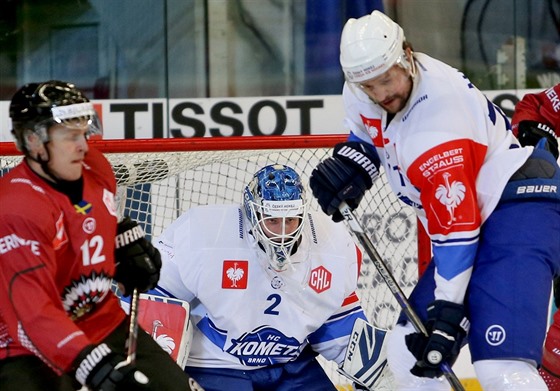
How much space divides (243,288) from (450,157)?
33.0 inches

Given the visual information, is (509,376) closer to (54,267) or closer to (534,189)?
(534,189)

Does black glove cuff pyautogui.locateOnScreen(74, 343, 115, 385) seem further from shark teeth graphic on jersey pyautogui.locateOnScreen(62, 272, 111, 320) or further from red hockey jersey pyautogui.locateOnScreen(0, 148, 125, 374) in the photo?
shark teeth graphic on jersey pyautogui.locateOnScreen(62, 272, 111, 320)

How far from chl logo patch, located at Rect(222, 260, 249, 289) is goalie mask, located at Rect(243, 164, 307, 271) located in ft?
0.27

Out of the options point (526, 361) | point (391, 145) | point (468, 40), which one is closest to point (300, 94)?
point (468, 40)

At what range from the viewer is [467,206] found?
2.86 metres

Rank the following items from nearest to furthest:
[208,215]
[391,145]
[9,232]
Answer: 1. [9,232]
2. [391,145]
3. [208,215]

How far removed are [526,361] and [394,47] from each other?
0.72 meters

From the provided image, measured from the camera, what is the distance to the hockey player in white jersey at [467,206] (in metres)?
2.85

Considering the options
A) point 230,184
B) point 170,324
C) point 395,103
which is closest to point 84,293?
point 170,324

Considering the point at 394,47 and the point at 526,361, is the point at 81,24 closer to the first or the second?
the point at 394,47

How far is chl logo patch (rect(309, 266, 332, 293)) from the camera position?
11.5 feet

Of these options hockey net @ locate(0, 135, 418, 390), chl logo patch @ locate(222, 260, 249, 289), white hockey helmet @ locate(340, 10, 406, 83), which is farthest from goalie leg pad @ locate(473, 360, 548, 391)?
hockey net @ locate(0, 135, 418, 390)

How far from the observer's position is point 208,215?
3541 millimetres

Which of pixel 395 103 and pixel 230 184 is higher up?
pixel 395 103
